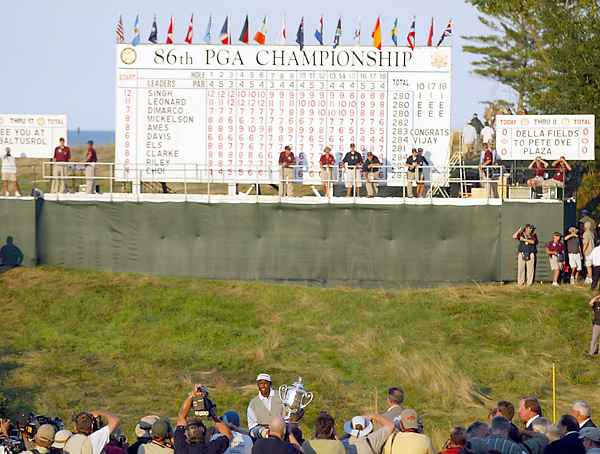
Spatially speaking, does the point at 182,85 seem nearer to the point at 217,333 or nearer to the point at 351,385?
the point at 217,333

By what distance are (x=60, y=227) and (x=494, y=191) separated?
1303 centimetres

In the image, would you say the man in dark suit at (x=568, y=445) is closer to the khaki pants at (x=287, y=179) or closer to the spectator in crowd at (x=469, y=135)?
the khaki pants at (x=287, y=179)

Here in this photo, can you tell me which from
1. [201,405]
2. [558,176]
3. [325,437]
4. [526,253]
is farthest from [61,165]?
[325,437]

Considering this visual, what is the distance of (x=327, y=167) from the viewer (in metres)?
27.4

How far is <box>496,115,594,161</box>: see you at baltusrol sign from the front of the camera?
26.3m

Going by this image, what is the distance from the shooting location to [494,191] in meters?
26.5

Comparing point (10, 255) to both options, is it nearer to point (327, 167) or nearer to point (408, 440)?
point (327, 167)

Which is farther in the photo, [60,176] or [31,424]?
[60,176]

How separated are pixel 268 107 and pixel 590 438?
20.5 metres

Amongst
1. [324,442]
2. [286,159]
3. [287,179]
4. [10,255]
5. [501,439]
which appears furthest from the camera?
[287,179]

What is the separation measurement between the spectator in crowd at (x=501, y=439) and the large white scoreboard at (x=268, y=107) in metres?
19.0

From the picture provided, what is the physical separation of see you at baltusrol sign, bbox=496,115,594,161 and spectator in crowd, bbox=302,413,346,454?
1881 centimetres

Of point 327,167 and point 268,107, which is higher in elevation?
point 268,107

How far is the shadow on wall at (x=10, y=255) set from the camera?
88.0ft
